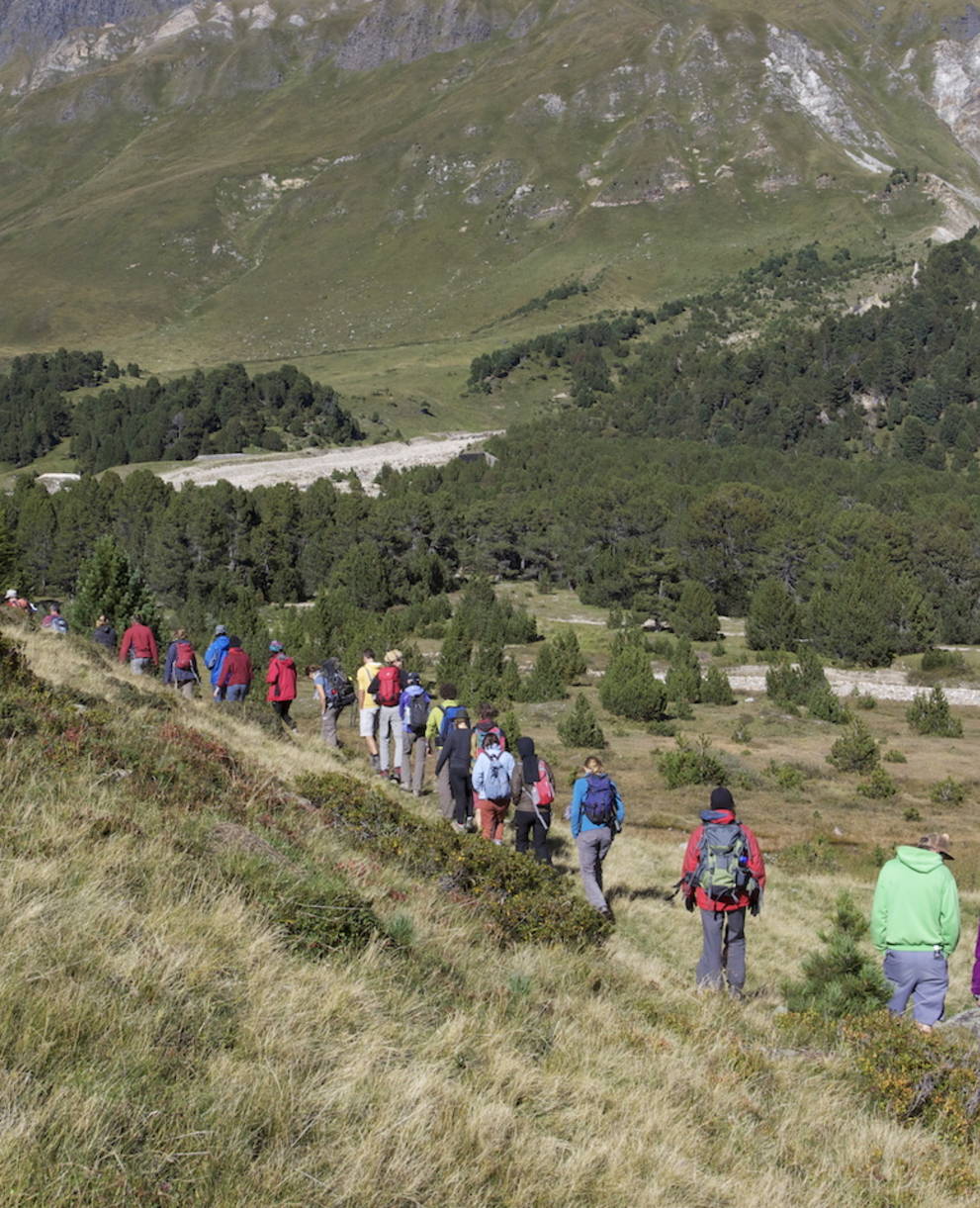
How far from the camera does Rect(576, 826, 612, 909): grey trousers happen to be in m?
11.2

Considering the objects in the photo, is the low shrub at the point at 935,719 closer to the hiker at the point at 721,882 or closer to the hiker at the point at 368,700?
the hiker at the point at 368,700

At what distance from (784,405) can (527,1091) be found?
5455 inches

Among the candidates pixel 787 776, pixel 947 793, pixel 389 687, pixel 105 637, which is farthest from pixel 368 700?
pixel 947 793

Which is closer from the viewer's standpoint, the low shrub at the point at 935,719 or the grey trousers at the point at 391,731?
the grey trousers at the point at 391,731

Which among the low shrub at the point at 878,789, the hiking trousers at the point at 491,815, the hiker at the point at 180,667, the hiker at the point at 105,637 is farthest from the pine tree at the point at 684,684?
the hiking trousers at the point at 491,815

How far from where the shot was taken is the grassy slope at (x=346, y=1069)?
11.9 feet

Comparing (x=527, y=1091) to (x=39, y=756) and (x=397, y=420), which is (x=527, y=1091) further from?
(x=397, y=420)

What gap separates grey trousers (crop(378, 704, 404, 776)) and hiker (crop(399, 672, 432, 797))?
0.28 feet

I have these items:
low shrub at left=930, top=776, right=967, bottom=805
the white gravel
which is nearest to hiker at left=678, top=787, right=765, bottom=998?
low shrub at left=930, top=776, right=967, bottom=805

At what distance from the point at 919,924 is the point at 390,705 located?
9883mm

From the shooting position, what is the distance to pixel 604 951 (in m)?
8.67

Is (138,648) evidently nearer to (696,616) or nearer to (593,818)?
(593,818)

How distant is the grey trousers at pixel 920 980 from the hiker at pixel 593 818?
11.7 ft

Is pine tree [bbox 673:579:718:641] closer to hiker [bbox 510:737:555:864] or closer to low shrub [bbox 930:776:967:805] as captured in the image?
low shrub [bbox 930:776:967:805]
